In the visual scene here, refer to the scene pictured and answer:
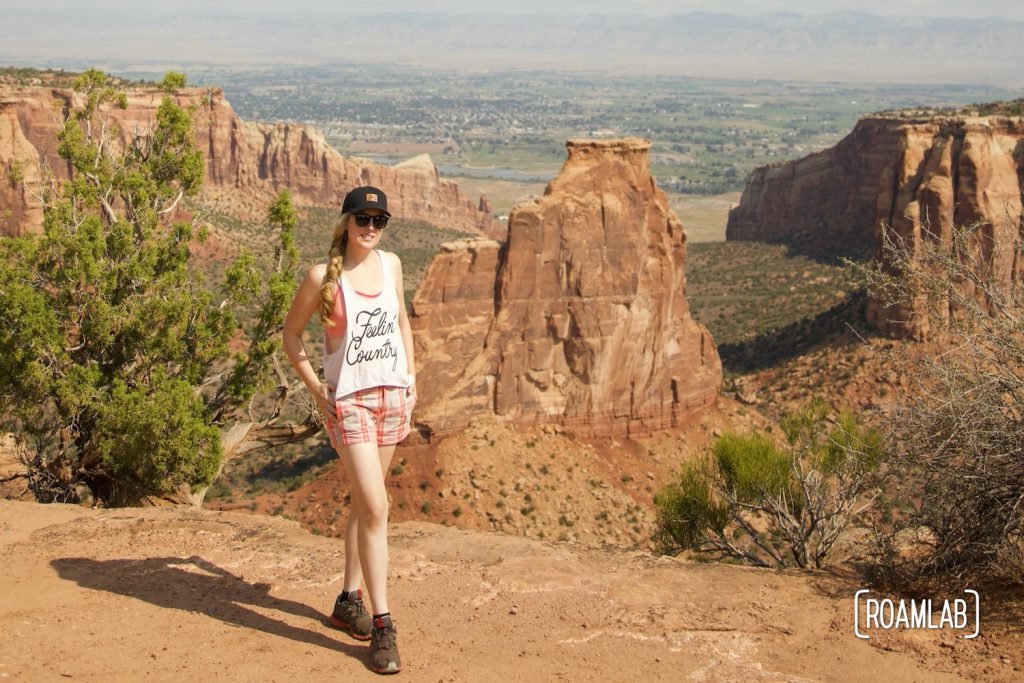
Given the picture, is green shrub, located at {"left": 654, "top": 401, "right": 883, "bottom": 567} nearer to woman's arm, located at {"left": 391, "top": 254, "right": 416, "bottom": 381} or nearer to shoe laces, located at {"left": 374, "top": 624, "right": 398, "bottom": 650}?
shoe laces, located at {"left": 374, "top": 624, "right": 398, "bottom": 650}

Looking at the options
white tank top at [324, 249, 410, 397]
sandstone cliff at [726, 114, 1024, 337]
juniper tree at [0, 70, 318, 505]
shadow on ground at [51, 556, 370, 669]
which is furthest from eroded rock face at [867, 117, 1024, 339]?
white tank top at [324, 249, 410, 397]

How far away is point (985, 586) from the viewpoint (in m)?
11.5

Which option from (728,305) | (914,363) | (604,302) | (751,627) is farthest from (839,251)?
(751,627)

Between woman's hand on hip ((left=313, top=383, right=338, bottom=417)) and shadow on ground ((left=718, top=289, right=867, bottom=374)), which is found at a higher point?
woman's hand on hip ((left=313, top=383, right=338, bottom=417))

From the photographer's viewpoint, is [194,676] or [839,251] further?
[839,251]

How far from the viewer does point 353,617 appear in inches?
396

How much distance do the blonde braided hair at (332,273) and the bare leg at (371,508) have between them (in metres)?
1.22

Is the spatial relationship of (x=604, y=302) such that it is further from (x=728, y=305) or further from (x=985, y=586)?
(x=728, y=305)

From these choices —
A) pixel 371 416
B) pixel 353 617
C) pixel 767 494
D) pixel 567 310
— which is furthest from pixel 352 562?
pixel 567 310

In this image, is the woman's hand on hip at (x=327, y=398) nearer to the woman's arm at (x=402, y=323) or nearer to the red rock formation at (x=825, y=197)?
the woman's arm at (x=402, y=323)

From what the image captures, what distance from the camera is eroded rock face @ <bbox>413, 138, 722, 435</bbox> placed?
34.3 metres

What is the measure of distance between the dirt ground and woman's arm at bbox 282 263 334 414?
243 cm

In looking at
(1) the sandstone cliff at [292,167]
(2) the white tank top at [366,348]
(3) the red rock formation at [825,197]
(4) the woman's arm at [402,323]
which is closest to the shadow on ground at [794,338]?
(3) the red rock formation at [825,197]

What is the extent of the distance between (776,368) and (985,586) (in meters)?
39.4
